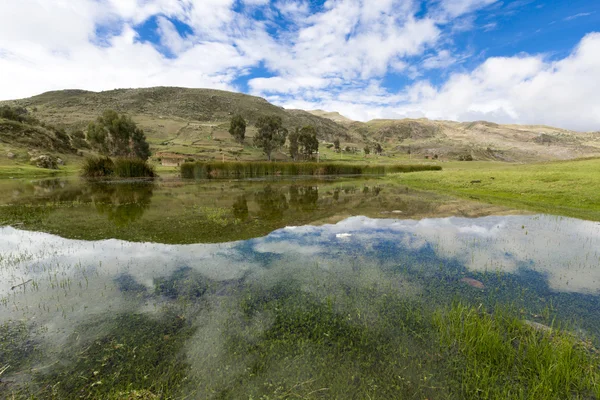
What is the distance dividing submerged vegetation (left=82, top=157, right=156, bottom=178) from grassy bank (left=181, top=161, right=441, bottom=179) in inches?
308

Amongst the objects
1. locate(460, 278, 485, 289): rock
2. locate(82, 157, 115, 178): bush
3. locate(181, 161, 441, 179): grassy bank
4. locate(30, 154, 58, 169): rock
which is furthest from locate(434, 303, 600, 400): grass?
locate(30, 154, 58, 169): rock

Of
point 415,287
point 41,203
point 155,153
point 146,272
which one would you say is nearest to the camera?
point 415,287

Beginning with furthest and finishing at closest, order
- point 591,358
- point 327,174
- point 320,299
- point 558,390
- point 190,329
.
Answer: point 327,174
point 320,299
point 190,329
point 591,358
point 558,390

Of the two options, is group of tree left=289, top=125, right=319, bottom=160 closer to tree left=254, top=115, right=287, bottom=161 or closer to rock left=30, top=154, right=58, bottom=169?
tree left=254, top=115, right=287, bottom=161

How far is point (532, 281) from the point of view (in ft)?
28.5

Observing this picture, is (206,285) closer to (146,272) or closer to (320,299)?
(146,272)

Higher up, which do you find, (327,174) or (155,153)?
(155,153)

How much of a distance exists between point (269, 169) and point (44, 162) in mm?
51299

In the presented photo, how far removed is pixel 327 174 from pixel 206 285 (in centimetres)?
6848

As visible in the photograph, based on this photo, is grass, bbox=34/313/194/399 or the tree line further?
the tree line

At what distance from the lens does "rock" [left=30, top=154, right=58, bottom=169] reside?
6045 centimetres

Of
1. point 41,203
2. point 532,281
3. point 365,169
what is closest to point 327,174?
point 365,169

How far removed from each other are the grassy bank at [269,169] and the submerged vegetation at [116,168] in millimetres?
7812

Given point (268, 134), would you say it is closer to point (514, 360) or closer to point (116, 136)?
point (116, 136)
